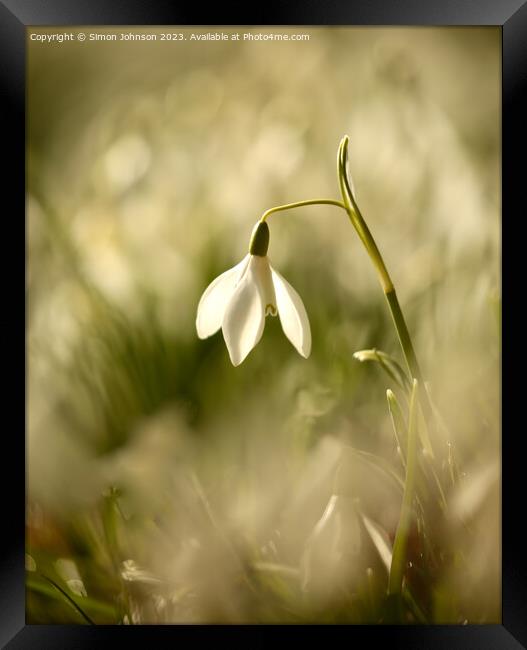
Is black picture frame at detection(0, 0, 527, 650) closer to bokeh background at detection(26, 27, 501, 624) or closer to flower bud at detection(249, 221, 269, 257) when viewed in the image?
bokeh background at detection(26, 27, 501, 624)

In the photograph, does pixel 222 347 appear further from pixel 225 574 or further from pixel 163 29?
pixel 163 29

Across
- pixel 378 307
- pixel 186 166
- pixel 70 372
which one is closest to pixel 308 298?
pixel 378 307

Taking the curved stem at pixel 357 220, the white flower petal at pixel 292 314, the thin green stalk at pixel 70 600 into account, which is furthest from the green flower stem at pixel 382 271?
the thin green stalk at pixel 70 600

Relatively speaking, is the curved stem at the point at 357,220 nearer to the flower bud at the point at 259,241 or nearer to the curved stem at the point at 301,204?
the curved stem at the point at 301,204

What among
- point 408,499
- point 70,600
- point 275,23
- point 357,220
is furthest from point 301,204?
point 70,600

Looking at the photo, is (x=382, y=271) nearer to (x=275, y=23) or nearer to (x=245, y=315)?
(x=245, y=315)

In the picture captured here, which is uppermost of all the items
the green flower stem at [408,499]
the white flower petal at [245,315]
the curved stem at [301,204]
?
the curved stem at [301,204]

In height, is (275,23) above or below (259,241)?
above

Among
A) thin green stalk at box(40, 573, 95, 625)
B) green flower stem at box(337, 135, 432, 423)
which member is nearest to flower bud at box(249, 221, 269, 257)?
green flower stem at box(337, 135, 432, 423)
